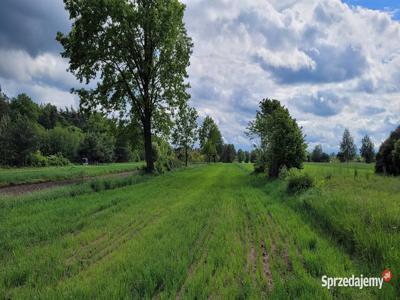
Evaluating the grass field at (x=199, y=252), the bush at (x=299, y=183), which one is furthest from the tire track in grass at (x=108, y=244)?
the bush at (x=299, y=183)

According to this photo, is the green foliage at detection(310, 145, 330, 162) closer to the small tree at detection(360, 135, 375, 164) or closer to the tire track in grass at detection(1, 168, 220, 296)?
the small tree at detection(360, 135, 375, 164)

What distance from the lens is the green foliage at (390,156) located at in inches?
756

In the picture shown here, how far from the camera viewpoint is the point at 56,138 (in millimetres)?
80312

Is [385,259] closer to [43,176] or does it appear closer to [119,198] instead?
[119,198]

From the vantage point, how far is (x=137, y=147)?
1130 inches

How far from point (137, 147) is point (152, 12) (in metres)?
14.2

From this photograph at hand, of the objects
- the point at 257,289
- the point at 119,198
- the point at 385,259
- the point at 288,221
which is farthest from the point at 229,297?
the point at 119,198

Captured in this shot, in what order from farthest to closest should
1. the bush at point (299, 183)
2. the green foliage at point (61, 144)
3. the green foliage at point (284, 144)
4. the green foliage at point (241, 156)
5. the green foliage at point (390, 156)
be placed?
the green foliage at point (241, 156), the green foliage at point (61, 144), the green foliage at point (284, 144), the green foliage at point (390, 156), the bush at point (299, 183)

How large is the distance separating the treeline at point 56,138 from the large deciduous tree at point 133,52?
275cm

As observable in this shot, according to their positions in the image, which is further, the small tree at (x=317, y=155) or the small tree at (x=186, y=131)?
the small tree at (x=317, y=155)

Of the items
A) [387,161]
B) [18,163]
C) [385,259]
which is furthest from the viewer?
[18,163]

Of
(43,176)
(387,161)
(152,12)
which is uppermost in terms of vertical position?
(152,12)

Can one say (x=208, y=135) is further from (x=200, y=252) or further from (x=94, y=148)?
(x=200, y=252)

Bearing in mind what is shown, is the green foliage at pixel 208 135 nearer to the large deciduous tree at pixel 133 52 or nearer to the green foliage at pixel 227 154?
the green foliage at pixel 227 154
